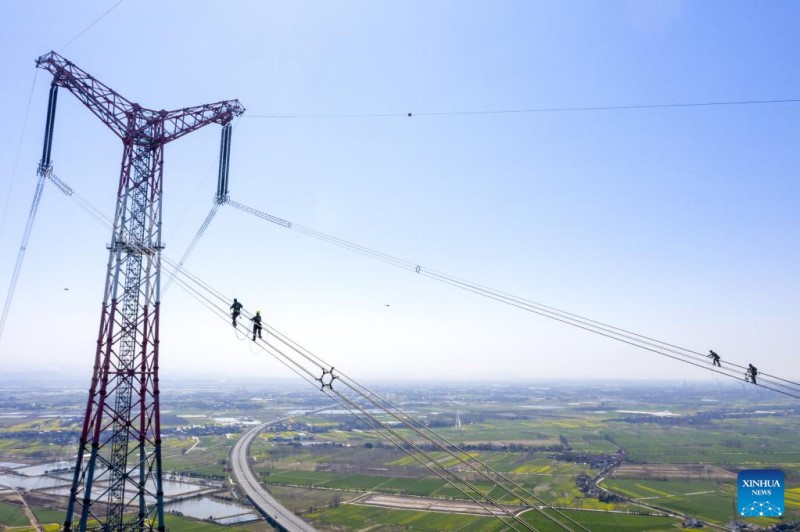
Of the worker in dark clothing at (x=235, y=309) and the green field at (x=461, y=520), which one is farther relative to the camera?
the green field at (x=461, y=520)

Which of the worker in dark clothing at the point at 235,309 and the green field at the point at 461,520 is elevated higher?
the worker in dark clothing at the point at 235,309

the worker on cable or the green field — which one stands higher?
the worker on cable

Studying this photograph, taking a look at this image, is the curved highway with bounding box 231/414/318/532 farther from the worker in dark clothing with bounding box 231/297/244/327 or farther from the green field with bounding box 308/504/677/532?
the worker in dark clothing with bounding box 231/297/244/327

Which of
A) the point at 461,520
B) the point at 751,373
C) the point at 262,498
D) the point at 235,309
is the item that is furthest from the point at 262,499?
the point at 751,373

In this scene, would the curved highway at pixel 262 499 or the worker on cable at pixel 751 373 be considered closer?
the worker on cable at pixel 751 373

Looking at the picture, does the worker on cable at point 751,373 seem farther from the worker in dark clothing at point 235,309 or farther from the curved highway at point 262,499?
the curved highway at point 262,499

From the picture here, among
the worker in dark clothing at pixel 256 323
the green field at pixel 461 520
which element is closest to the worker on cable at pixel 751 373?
the worker in dark clothing at pixel 256 323

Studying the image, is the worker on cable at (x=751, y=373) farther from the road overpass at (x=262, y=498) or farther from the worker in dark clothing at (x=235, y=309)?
the road overpass at (x=262, y=498)

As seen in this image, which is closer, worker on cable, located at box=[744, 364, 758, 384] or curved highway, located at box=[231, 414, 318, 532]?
worker on cable, located at box=[744, 364, 758, 384]

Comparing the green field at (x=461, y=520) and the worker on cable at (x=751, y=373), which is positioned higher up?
the worker on cable at (x=751, y=373)

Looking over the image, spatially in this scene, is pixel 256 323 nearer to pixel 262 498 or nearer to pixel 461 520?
pixel 461 520

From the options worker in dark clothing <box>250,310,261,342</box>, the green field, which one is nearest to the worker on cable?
worker in dark clothing <box>250,310,261,342</box>
